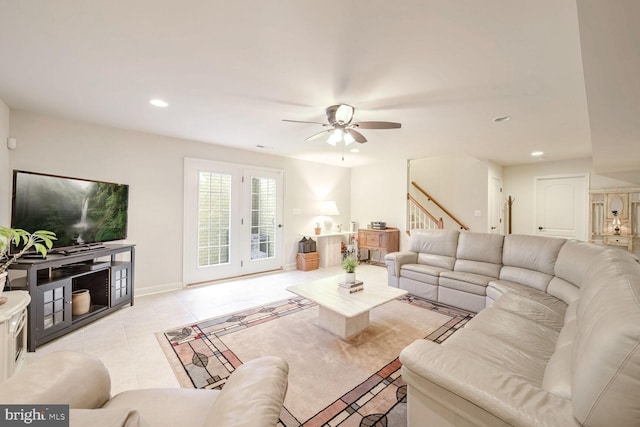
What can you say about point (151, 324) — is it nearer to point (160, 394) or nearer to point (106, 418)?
point (160, 394)

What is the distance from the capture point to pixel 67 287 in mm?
2547

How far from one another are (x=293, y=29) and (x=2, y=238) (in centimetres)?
236

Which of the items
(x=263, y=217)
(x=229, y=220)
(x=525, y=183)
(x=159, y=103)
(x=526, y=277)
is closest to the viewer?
(x=159, y=103)

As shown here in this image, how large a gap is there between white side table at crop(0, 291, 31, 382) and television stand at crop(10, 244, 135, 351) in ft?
0.97

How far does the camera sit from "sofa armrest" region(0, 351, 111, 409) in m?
0.85

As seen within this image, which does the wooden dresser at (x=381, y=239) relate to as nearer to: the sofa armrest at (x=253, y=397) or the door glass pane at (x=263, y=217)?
the door glass pane at (x=263, y=217)

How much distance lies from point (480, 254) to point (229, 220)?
4.00m

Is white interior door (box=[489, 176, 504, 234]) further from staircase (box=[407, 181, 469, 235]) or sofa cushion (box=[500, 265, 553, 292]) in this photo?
sofa cushion (box=[500, 265, 553, 292])

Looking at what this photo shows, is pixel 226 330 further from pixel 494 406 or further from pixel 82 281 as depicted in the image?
pixel 494 406

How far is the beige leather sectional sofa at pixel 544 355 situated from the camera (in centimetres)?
81

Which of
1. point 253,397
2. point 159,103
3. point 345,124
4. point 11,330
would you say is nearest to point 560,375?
point 253,397

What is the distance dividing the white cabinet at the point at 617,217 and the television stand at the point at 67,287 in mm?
8241

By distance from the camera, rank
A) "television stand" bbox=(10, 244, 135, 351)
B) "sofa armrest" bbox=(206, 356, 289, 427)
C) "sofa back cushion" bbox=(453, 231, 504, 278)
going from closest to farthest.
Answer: "sofa armrest" bbox=(206, 356, 289, 427), "television stand" bbox=(10, 244, 135, 351), "sofa back cushion" bbox=(453, 231, 504, 278)

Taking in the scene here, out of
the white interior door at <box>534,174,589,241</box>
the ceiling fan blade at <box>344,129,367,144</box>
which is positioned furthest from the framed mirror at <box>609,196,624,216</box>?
the ceiling fan blade at <box>344,129,367,144</box>
